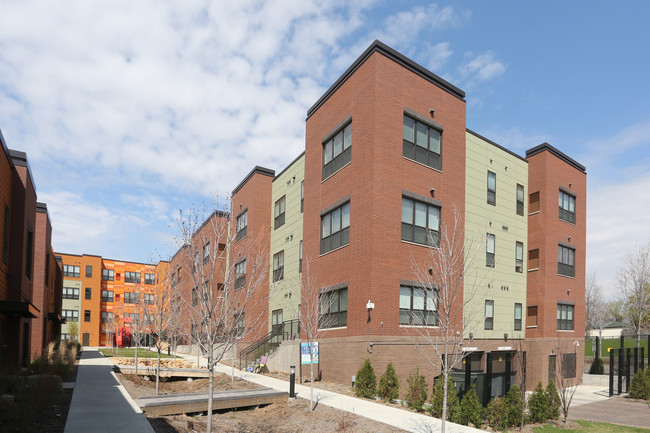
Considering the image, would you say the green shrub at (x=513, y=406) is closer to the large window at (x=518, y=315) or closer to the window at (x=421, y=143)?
the window at (x=421, y=143)

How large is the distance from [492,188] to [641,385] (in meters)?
12.8

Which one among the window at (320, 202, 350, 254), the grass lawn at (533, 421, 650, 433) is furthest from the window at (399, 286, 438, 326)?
the grass lawn at (533, 421, 650, 433)

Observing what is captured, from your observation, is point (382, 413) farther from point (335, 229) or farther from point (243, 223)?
point (243, 223)

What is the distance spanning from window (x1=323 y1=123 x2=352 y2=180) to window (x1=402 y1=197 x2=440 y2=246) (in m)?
3.76

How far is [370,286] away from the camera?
22609 millimetres

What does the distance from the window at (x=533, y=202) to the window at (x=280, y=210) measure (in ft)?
53.4

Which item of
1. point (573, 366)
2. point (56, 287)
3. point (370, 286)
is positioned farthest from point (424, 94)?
point (56, 287)

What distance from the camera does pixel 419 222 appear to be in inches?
979

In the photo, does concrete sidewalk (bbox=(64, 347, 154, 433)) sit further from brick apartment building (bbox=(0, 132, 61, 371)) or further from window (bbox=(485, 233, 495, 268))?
window (bbox=(485, 233, 495, 268))

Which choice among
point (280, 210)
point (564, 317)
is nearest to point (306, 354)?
point (280, 210)

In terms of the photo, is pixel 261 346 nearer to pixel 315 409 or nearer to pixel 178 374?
pixel 178 374

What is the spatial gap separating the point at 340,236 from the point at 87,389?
12765 millimetres

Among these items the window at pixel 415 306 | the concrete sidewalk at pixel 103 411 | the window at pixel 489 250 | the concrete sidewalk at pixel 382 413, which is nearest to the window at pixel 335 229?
the window at pixel 415 306

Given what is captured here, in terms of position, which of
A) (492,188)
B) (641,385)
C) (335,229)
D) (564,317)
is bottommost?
(641,385)
